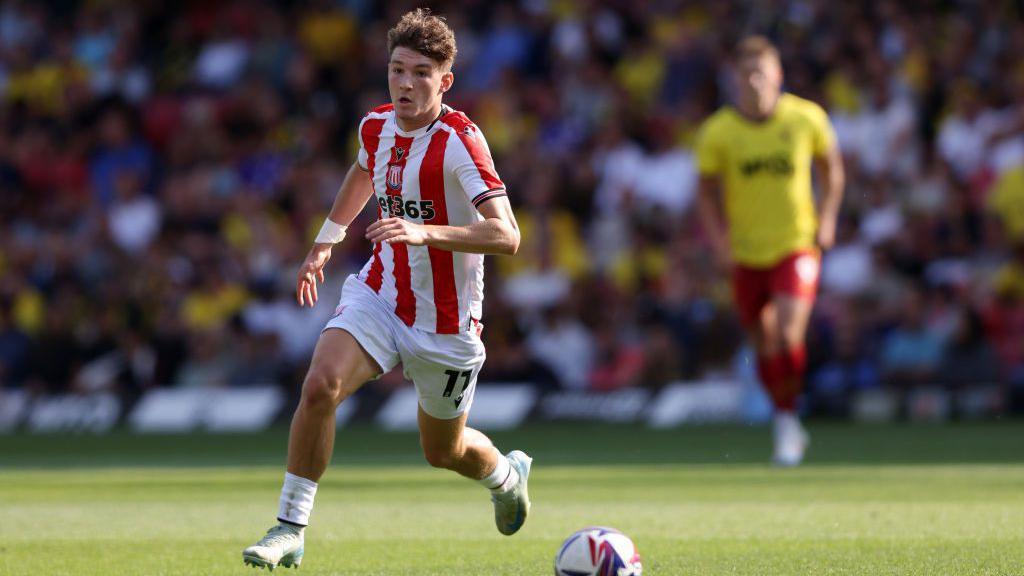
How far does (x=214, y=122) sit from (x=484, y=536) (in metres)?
15.4

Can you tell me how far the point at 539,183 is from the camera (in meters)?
18.8

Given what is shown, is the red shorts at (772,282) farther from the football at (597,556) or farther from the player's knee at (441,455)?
the football at (597,556)

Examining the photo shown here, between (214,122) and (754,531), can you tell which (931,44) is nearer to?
(214,122)

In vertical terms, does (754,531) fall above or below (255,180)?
below

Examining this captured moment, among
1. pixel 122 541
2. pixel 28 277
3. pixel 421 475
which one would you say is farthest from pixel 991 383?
pixel 28 277

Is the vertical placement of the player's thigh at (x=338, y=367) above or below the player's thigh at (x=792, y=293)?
below

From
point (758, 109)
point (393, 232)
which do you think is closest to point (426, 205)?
point (393, 232)

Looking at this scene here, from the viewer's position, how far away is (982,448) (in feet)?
42.6

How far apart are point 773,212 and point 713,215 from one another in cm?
50

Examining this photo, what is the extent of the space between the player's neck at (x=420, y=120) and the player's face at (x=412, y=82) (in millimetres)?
17

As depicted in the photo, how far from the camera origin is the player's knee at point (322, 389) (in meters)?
6.59

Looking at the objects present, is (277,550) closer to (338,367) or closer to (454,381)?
(338,367)

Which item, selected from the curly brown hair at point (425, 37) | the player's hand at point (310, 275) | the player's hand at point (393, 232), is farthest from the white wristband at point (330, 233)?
the player's hand at point (393, 232)

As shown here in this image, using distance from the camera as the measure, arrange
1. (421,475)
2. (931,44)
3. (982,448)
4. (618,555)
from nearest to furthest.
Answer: (618,555), (421,475), (982,448), (931,44)
